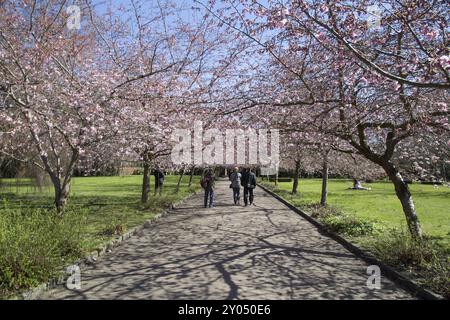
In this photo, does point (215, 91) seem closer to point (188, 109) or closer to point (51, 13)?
point (188, 109)

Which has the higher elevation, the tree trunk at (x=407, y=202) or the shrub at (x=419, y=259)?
the tree trunk at (x=407, y=202)

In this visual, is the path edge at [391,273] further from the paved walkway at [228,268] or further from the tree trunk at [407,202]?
the tree trunk at [407,202]

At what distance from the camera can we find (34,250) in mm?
5672

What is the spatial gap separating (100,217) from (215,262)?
6774 mm

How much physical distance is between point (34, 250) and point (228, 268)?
9.86 ft

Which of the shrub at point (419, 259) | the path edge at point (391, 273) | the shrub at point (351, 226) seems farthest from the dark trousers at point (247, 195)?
the shrub at point (419, 259)

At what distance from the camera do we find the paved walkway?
5379 mm

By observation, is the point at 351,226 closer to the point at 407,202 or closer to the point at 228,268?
the point at 407,202

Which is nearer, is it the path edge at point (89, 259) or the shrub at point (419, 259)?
the path edge at point (89, 259)

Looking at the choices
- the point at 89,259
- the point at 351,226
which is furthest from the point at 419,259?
the point at 89,259

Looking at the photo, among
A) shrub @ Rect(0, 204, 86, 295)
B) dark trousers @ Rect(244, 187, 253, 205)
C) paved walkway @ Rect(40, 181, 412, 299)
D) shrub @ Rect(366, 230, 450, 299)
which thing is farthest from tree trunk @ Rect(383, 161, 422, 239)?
dark trousers @ Rect(244, 187, 253, 205)

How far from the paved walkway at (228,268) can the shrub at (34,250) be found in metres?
0.38

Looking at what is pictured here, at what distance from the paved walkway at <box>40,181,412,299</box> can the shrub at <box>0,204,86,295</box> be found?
0.38 metres

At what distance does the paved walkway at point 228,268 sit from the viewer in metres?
5.38
